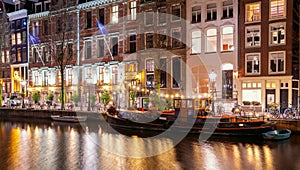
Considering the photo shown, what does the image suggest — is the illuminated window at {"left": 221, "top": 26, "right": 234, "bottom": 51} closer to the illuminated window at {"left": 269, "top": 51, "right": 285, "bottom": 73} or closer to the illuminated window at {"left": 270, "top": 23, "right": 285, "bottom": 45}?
the illuminated window at {"left": 270, "top": 23, "right": 285, "bottom": 45}

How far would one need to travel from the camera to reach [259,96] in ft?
106

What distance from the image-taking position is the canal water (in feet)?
56.8

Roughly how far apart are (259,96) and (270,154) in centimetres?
1382

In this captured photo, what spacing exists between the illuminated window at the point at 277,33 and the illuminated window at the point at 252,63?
2.15 m

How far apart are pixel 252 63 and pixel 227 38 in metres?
3.81

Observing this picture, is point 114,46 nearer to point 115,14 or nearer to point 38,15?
point 115,14

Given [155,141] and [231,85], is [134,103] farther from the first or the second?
[155,141]

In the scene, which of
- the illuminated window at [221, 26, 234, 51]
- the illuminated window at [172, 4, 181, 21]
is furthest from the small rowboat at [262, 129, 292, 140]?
the illuminated window at [172, 4, 181, 21]

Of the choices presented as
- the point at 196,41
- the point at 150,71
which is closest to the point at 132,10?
the point at 150,71

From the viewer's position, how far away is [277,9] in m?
Result: 31.7

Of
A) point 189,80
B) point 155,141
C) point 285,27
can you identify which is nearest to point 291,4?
point 285,27

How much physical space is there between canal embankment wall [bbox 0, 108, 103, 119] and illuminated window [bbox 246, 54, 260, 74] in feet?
52.4

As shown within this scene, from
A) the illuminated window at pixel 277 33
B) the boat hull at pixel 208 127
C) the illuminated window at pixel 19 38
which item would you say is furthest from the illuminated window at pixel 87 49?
the illuminated window at pixel 277 33

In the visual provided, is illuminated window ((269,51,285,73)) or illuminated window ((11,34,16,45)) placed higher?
illuminated window ((11,34,16,45))
